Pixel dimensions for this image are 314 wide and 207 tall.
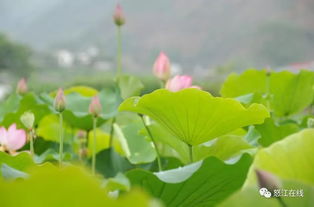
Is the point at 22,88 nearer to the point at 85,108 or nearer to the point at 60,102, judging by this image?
the point at 85,108

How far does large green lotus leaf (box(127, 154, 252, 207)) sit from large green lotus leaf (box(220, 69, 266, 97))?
0.48m

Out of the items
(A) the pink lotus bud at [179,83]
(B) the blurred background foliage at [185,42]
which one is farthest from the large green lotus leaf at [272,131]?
(B) the blurred background foliage at [185,42]

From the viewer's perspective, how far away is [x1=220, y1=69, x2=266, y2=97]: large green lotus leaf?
0.99m

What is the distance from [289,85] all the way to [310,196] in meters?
0.68

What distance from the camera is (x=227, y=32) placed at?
37469 mm

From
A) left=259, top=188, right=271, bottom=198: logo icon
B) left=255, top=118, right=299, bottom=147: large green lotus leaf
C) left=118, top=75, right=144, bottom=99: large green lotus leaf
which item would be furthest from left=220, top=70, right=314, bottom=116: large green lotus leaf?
left=259, top=188, right=271, bottom=198: logo icon

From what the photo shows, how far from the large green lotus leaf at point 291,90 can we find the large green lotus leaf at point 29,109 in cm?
34

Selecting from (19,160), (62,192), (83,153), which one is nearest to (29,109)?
(83,153)

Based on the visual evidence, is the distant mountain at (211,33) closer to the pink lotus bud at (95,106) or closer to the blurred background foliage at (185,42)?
the blurred background foliage at (185,42)

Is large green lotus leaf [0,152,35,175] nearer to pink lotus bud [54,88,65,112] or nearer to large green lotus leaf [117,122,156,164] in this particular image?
pink lotus bud [54,88,65,112]

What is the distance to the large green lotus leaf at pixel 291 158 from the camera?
15.0 inches

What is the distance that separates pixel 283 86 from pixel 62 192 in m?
0.76

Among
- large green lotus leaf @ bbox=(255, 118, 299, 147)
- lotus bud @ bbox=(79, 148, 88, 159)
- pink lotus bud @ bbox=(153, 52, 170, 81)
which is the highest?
pink lotus bud @ bbox=(153, 52, 170, 81)

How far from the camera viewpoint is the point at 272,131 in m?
0.77
